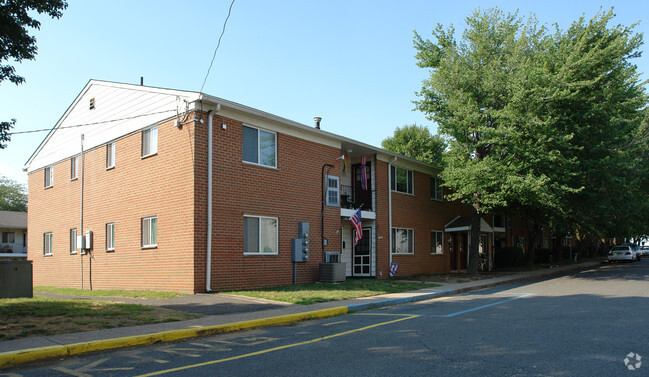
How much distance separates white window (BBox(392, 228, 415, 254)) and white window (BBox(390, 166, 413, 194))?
81.0 inches

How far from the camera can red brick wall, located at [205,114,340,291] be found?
586 inches

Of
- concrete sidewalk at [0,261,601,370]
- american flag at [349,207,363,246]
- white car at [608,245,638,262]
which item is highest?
american flag at [349,207,363,246]

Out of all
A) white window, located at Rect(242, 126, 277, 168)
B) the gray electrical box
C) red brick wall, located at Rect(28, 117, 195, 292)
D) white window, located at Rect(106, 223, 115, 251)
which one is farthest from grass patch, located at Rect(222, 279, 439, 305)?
white window, located at Rect(106, 223, 115, 251)

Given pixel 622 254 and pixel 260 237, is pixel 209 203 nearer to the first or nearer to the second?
pixel 260 237

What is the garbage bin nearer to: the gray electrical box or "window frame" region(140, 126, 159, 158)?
"window frame" region(140, 126, 159, 158)

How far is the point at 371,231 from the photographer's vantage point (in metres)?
22.0

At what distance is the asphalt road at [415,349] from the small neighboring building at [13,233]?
42.3 m

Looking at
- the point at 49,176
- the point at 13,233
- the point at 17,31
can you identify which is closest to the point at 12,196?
the point at 13,233

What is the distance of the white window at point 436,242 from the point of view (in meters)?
26.5

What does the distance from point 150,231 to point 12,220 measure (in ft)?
→ 118

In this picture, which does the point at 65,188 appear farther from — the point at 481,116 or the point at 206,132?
the point at 481,116

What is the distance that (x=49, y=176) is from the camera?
22.7 metres

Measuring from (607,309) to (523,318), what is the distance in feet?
8.62

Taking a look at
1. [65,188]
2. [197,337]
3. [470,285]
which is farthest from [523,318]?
[65,188]
